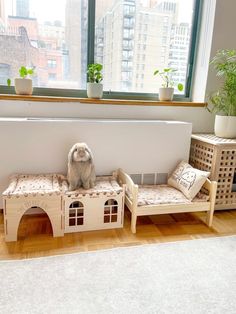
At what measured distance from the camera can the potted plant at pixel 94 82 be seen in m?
2.19

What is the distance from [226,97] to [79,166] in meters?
1.45

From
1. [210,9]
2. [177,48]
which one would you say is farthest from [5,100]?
[210,9]

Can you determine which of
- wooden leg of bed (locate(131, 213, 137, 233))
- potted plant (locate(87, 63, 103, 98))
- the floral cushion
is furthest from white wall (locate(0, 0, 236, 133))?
wooden leg of bed (locate(131, 213, 137, 233))

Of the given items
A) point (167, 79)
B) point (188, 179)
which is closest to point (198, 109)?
point (167, 79)

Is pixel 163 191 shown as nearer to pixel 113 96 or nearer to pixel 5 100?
pixel 113 96

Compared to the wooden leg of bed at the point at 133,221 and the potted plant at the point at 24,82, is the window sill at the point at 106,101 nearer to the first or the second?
the potted plant at the point at 24,82

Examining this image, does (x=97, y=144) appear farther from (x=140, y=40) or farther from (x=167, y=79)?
(x=140, y=40)

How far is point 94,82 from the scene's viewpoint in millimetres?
2225

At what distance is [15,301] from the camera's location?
1190 mm

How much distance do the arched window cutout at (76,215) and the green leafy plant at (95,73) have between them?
1070 millimetres

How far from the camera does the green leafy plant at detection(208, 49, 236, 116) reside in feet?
7.02

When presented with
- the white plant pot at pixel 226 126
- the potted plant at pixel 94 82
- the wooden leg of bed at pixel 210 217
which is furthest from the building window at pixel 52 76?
the wooden leg of bed at pixel 210 217

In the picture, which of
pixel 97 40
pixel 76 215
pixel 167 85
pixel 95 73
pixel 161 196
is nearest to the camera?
pixel 76 215

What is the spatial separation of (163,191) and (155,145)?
0.40 meters
